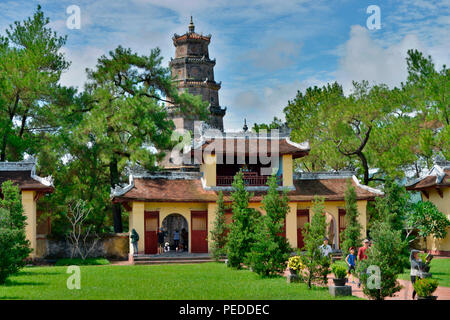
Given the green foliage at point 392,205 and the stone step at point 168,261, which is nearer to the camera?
the green foliage at point 392,205

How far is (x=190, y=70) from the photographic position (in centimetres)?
4934

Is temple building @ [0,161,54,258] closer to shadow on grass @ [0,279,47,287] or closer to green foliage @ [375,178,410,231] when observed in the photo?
shadow on grass @ [0,279,47,287]

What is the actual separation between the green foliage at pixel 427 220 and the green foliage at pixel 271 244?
11403mm

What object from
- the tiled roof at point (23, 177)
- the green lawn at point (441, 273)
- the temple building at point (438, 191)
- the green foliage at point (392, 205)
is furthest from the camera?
the temple building at point (438, 191)

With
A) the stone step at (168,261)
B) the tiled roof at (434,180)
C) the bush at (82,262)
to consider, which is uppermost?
the tiled roof at (434,180)

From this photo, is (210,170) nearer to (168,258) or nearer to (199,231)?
(199,231)

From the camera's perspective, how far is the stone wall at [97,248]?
30047mm

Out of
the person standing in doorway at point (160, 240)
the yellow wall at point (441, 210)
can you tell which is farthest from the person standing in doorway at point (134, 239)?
the yellow wall at point (441, 210)

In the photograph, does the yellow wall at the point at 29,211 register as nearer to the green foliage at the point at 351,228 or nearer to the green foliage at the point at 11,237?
the green foliage at the point at 11,237

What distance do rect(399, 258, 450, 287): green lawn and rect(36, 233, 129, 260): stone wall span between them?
1548 centimetres

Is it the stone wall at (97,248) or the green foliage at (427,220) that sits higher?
the green foliage at (427,220)

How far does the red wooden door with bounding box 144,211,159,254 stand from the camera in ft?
95.2

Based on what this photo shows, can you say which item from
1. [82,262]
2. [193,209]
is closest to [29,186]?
[82,262]

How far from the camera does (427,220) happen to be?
28.9 meters
